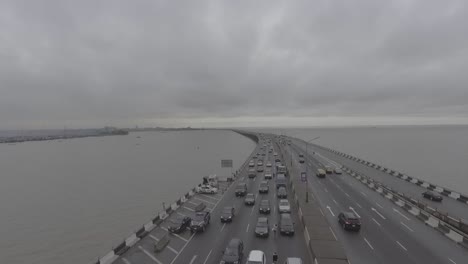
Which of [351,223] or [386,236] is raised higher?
[351,223]

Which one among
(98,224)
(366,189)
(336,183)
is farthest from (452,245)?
(98,224)

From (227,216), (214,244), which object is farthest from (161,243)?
(227,216)

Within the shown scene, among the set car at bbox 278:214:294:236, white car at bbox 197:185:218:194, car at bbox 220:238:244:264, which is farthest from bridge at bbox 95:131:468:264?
white car at bbox 197:185:218:194

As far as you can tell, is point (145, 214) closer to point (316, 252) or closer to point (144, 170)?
point (316, 252)

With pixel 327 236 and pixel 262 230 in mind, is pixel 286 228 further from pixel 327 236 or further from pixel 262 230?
pixel 327 236

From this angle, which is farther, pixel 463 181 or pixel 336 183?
pixel 463 181

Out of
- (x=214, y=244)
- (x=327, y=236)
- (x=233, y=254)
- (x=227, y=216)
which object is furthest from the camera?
(x=227, y=216)
